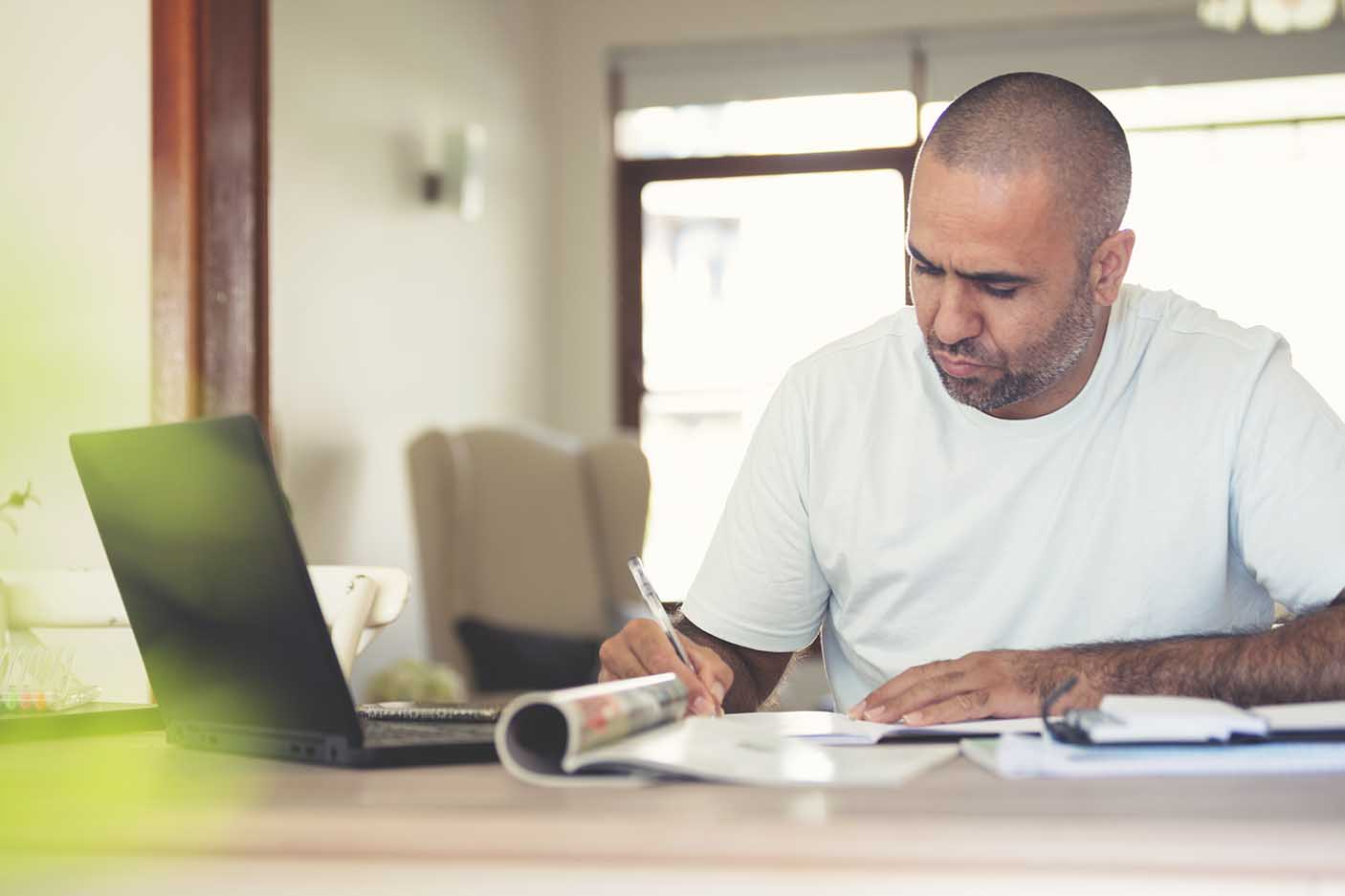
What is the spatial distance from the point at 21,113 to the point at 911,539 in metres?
1.15

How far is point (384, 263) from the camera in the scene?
4.11m

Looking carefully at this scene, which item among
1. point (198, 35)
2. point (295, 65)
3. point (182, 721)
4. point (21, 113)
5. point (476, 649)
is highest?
point (295, 65)

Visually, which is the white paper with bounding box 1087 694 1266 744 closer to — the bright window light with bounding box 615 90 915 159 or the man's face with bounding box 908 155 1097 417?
the man's face with bounding box 908 155 1097 417

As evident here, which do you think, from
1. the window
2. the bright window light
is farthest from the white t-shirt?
the bright window light

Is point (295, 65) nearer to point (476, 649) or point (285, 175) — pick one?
point (285, 175)

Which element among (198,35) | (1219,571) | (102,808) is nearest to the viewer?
(102,808)

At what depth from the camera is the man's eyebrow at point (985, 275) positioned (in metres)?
1.54

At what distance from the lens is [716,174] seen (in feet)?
18.1

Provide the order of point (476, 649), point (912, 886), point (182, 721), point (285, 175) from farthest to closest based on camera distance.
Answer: point (476, 649), point (285, 175), point (182, 721), point (912, 886)

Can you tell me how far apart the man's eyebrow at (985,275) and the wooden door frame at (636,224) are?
3.95 m

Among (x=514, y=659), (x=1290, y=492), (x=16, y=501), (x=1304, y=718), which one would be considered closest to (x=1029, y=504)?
(x=1290, y=492)

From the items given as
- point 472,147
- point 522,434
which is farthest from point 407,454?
point 472,147

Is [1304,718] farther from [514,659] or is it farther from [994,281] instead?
[514,659]

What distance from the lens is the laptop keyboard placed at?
102 centimetres
